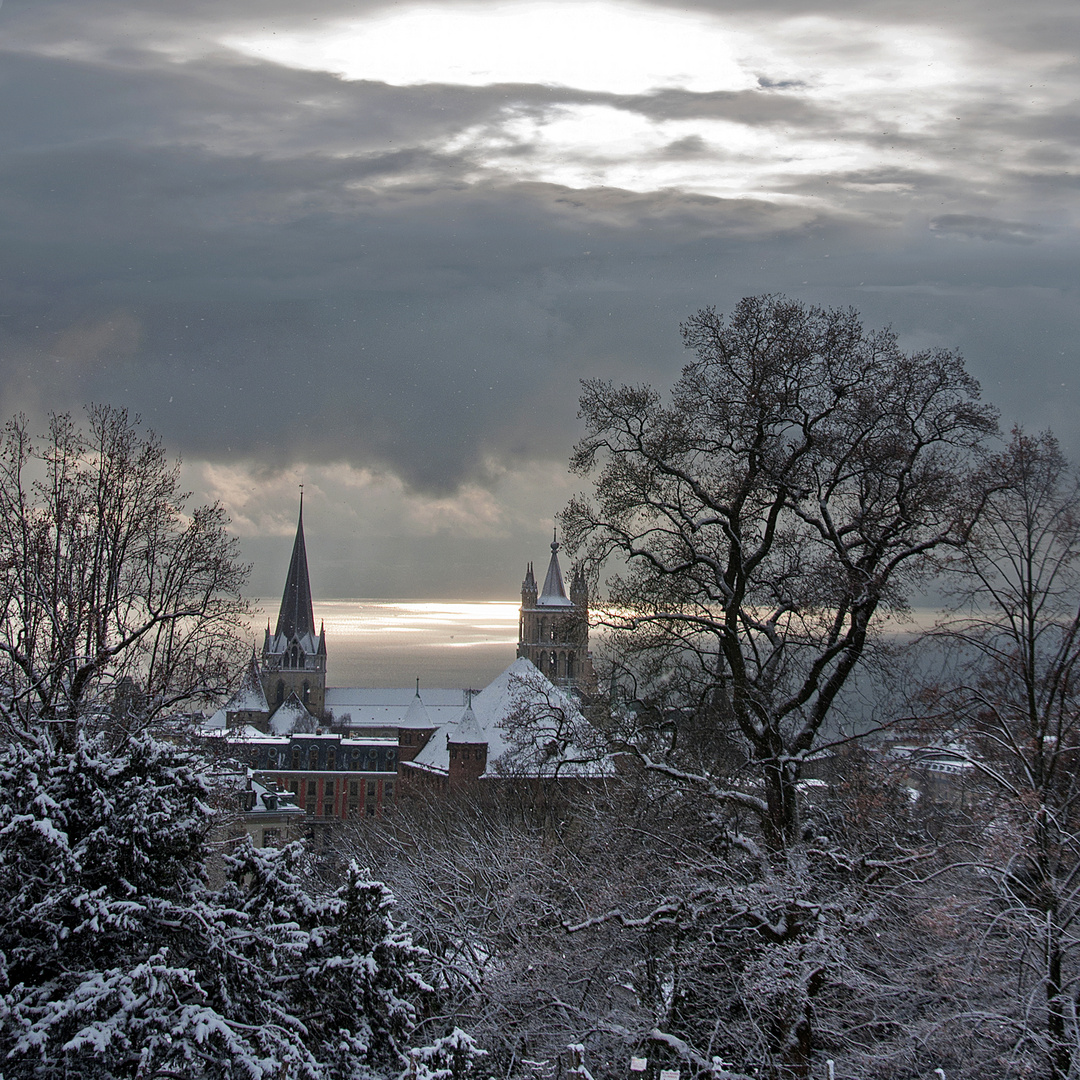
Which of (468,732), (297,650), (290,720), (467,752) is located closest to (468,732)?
(468,732)

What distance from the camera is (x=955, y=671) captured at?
12.1 m

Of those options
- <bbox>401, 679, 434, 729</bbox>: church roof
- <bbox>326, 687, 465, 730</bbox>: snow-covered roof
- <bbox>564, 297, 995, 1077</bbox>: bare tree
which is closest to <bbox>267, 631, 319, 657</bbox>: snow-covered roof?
<bbox>326, 687, 465, 730</bbox>: snow-covered roof

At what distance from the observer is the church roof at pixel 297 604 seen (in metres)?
127

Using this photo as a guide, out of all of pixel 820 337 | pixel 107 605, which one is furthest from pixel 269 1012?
pixel 820 337

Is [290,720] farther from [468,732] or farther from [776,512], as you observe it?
[776,512]

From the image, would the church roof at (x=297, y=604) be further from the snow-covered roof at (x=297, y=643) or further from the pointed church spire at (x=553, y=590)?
the pointed church spire at (x=553, y=590)

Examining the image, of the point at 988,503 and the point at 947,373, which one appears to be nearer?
the point at 988,503

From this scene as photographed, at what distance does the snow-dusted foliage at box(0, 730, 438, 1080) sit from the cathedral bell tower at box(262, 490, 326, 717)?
112 m

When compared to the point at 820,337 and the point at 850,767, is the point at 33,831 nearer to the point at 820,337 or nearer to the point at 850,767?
the point at 850,767

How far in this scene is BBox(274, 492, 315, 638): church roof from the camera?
127 metres

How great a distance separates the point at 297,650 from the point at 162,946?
4627 inches

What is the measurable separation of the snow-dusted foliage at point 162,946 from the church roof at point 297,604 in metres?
115

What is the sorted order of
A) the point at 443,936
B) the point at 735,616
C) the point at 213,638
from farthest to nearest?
the point at 443,936
the point at 213,638
the point at 735,616

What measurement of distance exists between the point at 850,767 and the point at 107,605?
430 inches
